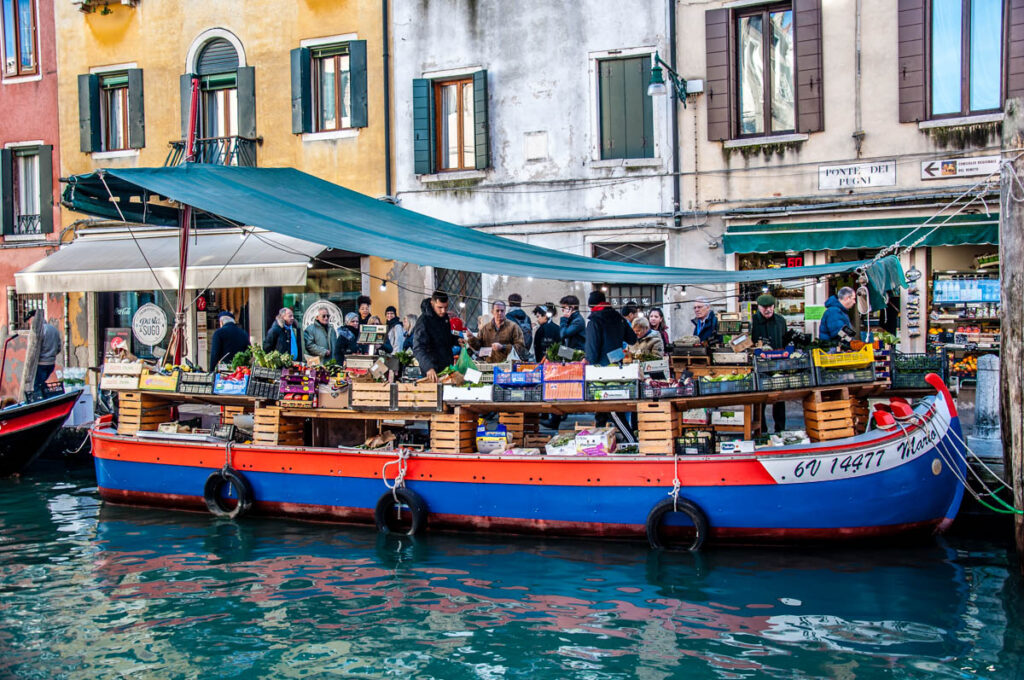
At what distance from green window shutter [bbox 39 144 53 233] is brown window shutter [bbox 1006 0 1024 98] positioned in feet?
55.1

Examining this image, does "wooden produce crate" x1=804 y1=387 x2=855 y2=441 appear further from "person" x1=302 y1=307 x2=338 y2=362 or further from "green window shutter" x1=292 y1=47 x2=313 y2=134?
"green window shutter" x1=292 y1=47 x2=313 y2=134

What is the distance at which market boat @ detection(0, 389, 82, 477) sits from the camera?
13211 millimetres

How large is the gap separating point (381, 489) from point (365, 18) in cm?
1025

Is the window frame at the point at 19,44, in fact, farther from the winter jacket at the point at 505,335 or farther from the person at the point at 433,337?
the person at the point at 433,337

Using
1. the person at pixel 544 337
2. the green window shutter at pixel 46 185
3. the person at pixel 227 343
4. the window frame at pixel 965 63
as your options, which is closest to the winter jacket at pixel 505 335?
the person at pixel 544 337

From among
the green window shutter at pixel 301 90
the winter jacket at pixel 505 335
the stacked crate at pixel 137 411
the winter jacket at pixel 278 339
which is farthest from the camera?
the green window shutter at pixel 301 90

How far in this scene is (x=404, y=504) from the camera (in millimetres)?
9359

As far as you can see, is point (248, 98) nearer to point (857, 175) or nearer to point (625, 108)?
point (625, 108)

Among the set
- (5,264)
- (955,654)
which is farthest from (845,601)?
(5,264)

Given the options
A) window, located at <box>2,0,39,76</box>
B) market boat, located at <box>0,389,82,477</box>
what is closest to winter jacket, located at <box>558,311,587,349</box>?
market boat, located at <box>0,389,82,477</box>

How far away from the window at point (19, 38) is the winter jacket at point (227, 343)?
1051 centimetres

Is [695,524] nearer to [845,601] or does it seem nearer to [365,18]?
[845,601]

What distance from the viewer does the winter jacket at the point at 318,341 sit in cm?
1266

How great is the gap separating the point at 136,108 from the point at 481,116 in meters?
6.93
